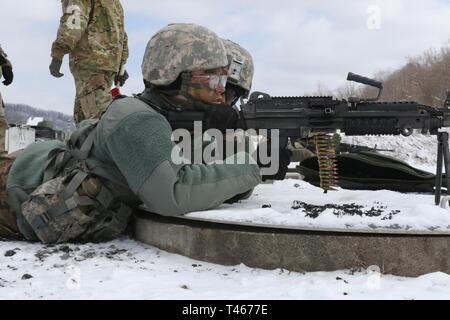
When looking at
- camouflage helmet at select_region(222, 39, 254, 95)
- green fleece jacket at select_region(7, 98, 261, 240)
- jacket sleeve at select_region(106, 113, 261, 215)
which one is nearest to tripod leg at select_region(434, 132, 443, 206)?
green fleece jacket at select_region(7, 98, 261, 240)

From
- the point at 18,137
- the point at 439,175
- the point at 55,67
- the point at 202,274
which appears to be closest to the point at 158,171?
the point at 202,274

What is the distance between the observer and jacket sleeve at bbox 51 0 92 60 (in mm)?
5172

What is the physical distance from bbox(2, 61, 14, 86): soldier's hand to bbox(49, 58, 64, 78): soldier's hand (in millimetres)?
678

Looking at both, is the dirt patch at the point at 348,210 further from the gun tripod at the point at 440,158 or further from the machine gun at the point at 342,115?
the machine gun at the point at 342,115

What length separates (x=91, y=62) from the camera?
544 cm

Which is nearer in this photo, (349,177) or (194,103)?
(194,103)

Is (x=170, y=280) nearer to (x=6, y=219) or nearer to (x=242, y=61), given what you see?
(x=6, y=219)

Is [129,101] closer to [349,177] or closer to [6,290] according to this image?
[6,290]

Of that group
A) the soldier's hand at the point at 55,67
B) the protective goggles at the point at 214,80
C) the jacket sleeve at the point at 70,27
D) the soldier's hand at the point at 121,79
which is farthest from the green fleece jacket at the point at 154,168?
the soldier's hand at the point at 121,79

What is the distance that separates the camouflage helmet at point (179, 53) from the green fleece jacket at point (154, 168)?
259 mm

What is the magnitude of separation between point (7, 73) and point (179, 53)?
3620mm

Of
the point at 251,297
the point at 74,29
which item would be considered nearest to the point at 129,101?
the point at 251,297

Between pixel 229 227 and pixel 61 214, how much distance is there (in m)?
0.82

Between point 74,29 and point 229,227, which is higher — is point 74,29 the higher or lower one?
the higher one
